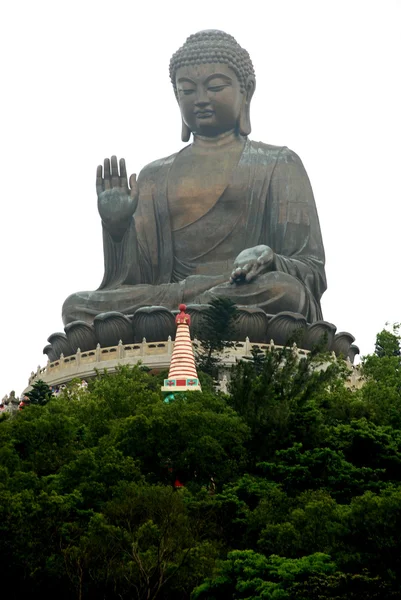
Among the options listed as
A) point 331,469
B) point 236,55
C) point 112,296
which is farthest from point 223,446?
point 236,55

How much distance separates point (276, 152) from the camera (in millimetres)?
37906

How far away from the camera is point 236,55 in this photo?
37.6 meters

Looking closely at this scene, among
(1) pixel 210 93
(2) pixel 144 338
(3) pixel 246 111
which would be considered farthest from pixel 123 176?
(2) pixel 144 338

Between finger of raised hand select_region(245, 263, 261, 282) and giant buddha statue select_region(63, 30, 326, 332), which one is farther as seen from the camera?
giant buddha statue select_region(63, 30, 326, 332)

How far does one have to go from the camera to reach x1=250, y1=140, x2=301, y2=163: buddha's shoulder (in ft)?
124

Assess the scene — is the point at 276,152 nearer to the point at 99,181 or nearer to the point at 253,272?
the point at 99,181

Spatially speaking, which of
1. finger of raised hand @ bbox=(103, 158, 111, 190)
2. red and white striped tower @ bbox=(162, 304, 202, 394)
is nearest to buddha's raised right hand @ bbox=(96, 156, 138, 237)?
finger of raised hand @ bbox=(103, 158, 111, 190)

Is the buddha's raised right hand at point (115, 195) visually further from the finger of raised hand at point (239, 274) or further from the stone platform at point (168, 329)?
the finger of raised hand at point (239, 274)

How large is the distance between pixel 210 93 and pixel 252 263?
4.73 metres

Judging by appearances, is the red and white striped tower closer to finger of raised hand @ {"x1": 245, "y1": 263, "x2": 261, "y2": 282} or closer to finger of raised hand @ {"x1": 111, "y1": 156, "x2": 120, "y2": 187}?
finger of raised hand @ {"x1": 245, "y1": 263, "x2": 261, "y2": 282}

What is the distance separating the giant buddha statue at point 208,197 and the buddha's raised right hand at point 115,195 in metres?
0.02

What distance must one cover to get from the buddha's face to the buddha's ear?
0.86 feet

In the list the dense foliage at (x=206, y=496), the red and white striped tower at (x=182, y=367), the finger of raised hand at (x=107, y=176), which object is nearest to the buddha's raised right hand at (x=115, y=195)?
the finger of raised hand at (x=107, y=176)

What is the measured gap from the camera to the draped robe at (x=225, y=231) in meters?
36.5
